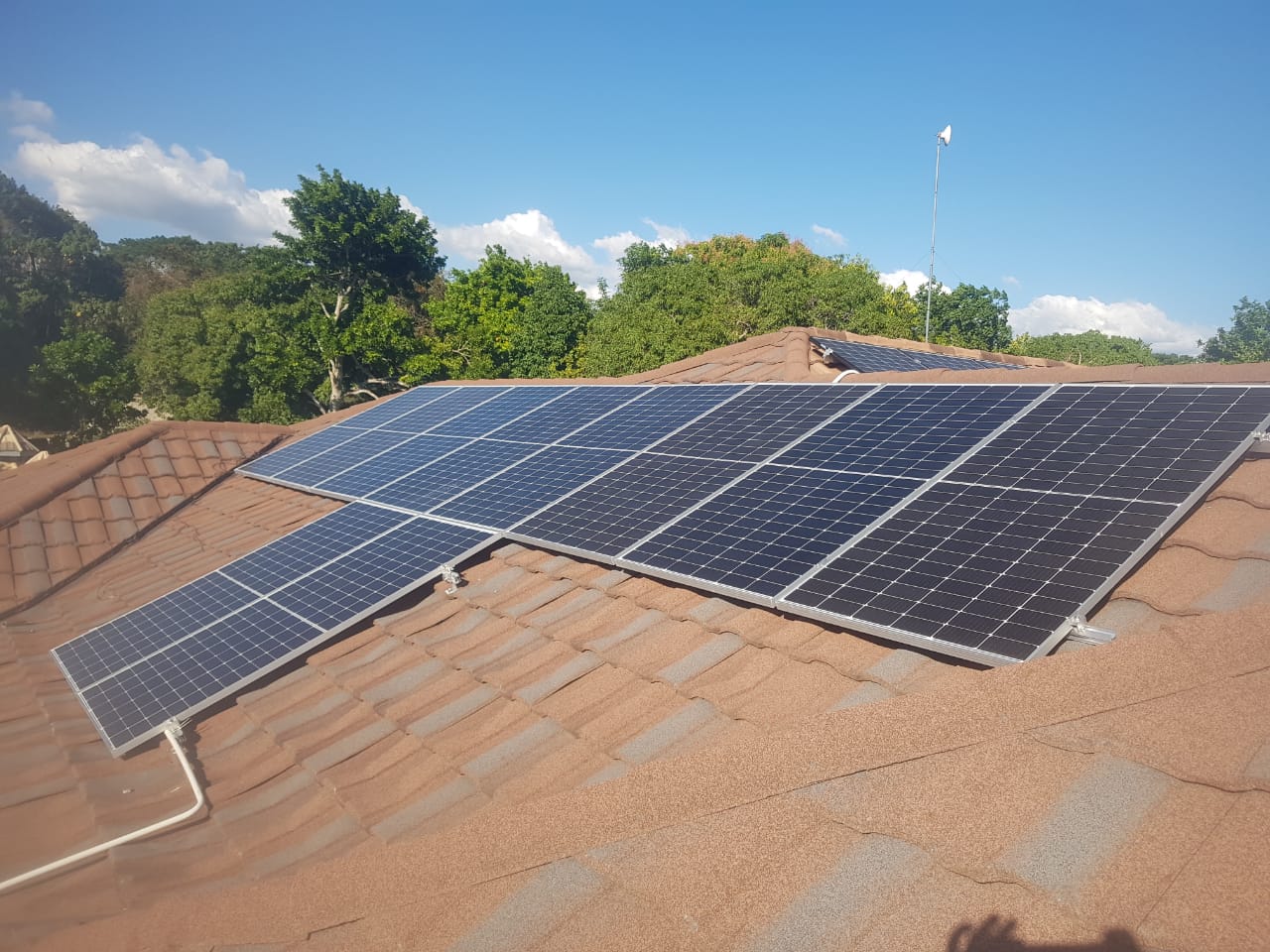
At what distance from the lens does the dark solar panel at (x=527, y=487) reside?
7.59 m

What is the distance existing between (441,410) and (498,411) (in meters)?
2.02

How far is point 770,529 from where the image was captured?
18.5ft

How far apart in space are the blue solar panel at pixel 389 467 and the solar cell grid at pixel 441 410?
1.11m

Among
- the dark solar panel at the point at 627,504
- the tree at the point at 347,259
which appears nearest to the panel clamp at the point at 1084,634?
the dark solar panel at the point at 627,504

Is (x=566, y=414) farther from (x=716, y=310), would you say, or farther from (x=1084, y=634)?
(x=716, y=310)

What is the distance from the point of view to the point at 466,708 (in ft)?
16.0

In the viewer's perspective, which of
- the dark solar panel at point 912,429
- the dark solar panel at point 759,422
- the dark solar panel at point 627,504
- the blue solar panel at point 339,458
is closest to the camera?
the dark solar panel at point 912,429

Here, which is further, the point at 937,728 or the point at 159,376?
the point at 159,376

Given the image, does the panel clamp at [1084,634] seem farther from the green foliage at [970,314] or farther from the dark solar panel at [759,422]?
the green foliage at [970,314]

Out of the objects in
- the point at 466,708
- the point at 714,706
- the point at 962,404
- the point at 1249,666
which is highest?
the point at 962,404

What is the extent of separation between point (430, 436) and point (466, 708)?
747 centimetres

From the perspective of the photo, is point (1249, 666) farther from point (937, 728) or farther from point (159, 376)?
point (159, 376)

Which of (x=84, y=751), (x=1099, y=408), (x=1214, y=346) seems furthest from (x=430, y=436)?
(x=1214, y=346)

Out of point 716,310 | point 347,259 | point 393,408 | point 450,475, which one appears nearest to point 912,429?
point 450,475
